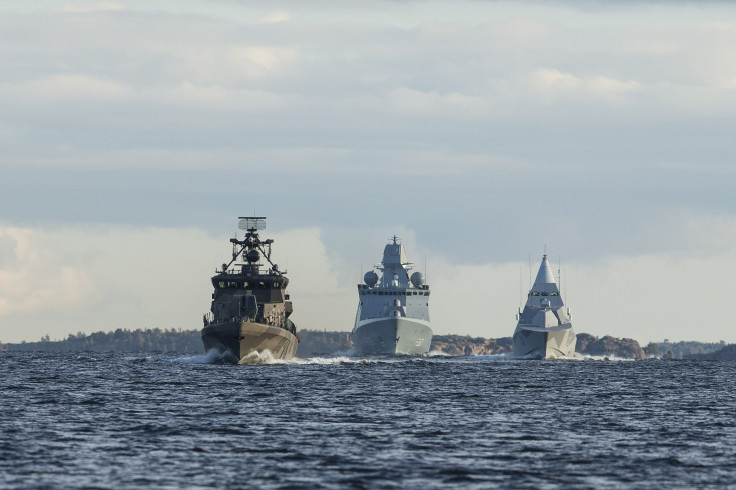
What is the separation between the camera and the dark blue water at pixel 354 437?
40.1 meters

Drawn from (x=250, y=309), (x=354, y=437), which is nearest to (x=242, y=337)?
(x=250, y=309)

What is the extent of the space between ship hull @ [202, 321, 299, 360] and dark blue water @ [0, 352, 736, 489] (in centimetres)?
2244

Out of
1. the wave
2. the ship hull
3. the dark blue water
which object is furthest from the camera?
the wave

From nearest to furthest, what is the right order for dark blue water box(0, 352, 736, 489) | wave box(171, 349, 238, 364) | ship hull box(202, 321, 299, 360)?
dark blue water box(0, 352, 736, 489) < ship hull box(202, 321, 299, 360) < wave box(171, 349, 238, 364)

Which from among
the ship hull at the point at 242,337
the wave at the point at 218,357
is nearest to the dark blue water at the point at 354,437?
the ship hull at the point at 242,337

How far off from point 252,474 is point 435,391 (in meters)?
48.4

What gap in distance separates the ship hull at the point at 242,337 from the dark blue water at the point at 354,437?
22.4 meters

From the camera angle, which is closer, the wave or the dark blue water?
the dark blue water

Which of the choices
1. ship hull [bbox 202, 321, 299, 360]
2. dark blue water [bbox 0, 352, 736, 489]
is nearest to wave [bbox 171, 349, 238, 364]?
ship hull [bbox 202, 321, 299, 360]

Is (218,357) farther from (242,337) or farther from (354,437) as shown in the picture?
(354,437)

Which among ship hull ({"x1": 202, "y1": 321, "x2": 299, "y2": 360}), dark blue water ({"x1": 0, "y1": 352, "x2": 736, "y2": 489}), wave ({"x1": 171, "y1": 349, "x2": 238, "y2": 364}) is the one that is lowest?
dark blue water ({"x1": 0, "y1": 352, "x2": 736, "y2": 489})

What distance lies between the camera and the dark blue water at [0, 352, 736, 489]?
40062 millimetres

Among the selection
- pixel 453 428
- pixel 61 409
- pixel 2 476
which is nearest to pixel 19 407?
pixel 61 409

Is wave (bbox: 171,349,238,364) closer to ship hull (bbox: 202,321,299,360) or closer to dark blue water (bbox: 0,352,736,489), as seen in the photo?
ship hull (bbox: 202,321,299,360)
